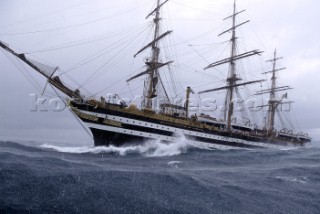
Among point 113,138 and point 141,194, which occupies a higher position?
point 113,138

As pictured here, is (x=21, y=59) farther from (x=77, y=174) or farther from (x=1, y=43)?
(x=77, y=174)

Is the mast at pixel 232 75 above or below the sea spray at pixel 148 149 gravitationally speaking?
above

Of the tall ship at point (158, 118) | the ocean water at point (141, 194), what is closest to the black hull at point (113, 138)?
the tall ship at point (158, 118)

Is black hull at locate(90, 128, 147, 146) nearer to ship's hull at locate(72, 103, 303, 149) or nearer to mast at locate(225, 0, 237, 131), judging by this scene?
ship's hull at locate(72, 103, 303, 149)

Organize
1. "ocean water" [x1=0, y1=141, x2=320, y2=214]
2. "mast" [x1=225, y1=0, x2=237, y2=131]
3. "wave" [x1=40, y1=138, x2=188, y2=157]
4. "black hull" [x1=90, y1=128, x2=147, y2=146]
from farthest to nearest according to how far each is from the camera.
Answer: "mast" [x1=225, y1=0, x2=237, y2=131] → "black hull" [x1=90, y1=128, x2=147, y2=146] → "wave" [x1=40, y1=138, x2=188, y2=157] → "ocean water" [x1=0, y1=141, x2=320, y2=214]

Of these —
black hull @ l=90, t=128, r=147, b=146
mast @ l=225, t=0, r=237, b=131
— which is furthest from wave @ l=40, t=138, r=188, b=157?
mast @ l=225, t=0, r=237, b=131

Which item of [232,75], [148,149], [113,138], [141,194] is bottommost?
[141,194]

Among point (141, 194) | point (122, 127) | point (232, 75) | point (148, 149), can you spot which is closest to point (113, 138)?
point (122, 127)

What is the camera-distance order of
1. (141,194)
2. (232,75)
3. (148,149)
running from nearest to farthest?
(141,194), (148,149), (232,75)

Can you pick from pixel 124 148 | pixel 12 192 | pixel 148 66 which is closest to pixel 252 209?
pixel 12 192

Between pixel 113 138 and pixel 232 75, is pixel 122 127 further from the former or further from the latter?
pixel 232 75

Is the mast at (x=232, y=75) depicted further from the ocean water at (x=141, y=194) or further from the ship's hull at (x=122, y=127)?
the ocean water at (x=141, y=194)

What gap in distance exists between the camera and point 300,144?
52.9 metres

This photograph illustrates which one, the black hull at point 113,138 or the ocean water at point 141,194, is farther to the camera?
the black hull at point 113,138
